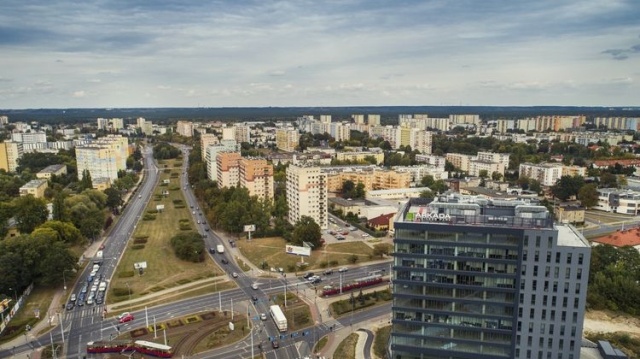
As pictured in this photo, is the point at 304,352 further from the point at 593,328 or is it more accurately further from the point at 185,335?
the point at 593,328

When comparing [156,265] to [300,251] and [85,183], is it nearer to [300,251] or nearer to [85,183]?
[300,251]

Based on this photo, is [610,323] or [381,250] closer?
[610,323]

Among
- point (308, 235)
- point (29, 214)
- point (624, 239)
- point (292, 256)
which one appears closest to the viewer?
point (624, 239)

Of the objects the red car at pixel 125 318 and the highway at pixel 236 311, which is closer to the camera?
the highway at pixel 236 311

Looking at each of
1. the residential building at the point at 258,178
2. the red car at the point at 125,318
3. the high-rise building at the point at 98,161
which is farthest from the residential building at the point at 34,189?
the red car at the point at 125,318

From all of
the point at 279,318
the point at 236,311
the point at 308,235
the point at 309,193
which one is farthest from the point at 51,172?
the point at 279,318

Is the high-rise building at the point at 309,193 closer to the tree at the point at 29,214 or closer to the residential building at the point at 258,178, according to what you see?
the residential building at the point at 258,178

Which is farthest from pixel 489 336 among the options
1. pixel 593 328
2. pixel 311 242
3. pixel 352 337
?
pixel 311 242
